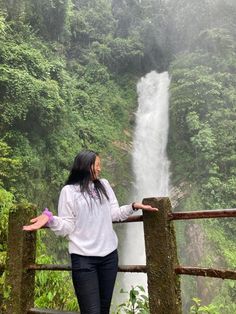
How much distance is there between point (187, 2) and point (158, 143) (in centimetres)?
988

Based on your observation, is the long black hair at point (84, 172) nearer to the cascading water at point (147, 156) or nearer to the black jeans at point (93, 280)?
the black jeans at point (93, 280)

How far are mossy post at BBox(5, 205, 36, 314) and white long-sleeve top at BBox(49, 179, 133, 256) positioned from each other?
72 cm

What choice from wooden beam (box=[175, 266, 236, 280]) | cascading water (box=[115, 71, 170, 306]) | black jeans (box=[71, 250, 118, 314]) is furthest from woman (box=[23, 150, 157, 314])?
cascading water (box=[115, 71, 170, 306])

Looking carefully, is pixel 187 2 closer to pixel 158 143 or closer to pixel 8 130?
pixel 158 143

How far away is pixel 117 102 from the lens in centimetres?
1919

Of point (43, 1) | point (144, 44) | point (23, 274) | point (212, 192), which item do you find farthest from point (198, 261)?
point (144, 44)

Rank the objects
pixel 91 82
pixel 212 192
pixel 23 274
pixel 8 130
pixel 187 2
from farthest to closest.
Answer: pixel 187 2, pixel 91 82, pixel 212 192, pixel 8 130, pixel 23 274

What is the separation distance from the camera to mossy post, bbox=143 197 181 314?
2215 millimetres

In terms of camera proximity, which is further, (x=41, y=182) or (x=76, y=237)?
(x=41, y=182)

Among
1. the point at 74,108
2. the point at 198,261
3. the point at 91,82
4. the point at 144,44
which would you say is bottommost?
the point at 198,261

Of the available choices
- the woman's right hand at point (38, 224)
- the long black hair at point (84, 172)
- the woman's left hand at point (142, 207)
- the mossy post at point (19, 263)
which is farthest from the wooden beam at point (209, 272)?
the mossy post at point (19, 263)

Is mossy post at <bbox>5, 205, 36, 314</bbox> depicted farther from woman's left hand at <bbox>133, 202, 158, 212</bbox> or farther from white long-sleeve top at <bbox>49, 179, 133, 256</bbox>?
woman's left hand at <bbox>133, 202, 158, 212</bbox>

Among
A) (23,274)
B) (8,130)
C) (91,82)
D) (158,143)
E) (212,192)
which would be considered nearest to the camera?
(23,274)

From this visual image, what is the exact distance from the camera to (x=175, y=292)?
2225 millimetres
